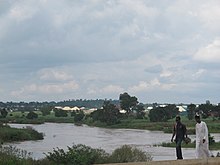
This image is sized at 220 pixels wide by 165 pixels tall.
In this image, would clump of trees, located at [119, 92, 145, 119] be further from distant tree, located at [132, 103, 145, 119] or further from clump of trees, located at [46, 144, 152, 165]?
clump of trees, located at [46, 144, 152, 165]

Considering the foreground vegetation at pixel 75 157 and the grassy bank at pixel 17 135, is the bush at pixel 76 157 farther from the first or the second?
the grassy bank at pixel 17 135

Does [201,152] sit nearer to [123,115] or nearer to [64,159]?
[64,159]

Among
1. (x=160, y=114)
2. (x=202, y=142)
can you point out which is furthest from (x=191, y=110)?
(x=202, y=142)

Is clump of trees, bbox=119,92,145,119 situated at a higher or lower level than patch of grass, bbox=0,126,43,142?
higher

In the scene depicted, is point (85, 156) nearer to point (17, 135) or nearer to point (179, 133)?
point (179, 133)

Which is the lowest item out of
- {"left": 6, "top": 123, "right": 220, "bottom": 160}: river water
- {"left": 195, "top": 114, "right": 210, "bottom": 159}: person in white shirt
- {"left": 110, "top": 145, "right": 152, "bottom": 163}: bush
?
{"left": 6, "top": 123, "right": 220, "bottom": 160}: river water

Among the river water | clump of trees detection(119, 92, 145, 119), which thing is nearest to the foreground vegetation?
the river water

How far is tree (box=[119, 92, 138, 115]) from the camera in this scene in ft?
397

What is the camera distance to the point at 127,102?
→ 122312 mm

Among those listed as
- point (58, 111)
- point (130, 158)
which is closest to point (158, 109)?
point (58, 111)

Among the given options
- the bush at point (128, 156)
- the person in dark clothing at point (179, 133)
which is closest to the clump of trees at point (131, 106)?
the bush at point (128, 156)

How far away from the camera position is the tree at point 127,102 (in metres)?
121

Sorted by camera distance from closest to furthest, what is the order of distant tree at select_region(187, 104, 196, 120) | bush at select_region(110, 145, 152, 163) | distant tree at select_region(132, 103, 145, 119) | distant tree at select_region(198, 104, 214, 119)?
1. bush at select_region(110, 145, 152, 163)
2. distant tree at select_region(198, 104, 214, 119)
3. distant tree at select_region(187, 104, 196, 120)
4. distant tree at select_region(132, 103, 145, 119)

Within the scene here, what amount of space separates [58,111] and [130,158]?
4674 inches
